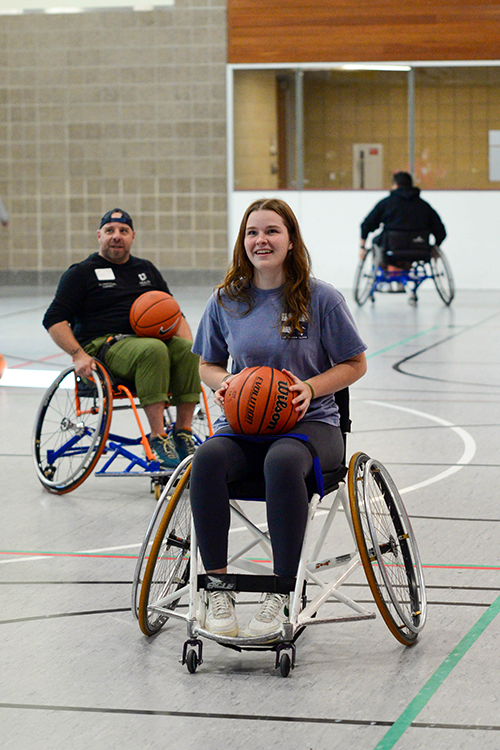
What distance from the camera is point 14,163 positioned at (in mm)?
15219

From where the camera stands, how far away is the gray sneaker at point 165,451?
414 cm

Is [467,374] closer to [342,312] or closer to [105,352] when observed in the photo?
[105,352]

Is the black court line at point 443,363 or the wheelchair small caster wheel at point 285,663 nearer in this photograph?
the wheelchair small caster wheel at point 285,663

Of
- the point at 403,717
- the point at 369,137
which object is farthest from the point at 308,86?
the point at 403,717

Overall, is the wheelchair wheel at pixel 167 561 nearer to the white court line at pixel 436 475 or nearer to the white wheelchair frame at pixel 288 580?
the white wheelchair frame at pixel 288 580

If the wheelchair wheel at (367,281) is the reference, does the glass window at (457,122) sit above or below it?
above

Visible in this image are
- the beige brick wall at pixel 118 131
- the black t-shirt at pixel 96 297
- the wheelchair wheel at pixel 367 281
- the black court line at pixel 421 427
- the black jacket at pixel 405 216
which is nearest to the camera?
the black t-shirt at pixel 96 297

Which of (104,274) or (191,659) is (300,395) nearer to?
(191,659)

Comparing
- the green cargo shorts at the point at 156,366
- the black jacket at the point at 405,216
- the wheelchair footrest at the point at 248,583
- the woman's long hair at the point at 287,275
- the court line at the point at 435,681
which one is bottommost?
the court line at the point at 435,681

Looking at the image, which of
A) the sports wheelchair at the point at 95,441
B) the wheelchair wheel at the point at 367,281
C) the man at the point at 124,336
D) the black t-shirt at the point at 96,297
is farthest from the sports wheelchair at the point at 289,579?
the wheelchair wheel at the point at 367,281

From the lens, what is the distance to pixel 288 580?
2.45 metres

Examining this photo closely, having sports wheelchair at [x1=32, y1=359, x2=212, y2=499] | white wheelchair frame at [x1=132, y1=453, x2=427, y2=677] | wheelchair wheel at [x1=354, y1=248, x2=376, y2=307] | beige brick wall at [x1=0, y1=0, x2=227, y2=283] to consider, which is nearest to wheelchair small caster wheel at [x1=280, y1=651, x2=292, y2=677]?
white wheelchair frame at [x1=132, y1=453, x2=427, y2=677]

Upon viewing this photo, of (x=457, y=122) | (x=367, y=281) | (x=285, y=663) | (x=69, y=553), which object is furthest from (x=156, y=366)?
(x=457, y=122)

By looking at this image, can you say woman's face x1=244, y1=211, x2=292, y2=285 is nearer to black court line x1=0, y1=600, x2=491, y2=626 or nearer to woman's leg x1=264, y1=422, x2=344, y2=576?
woman's leg x1=264, y1=422, x2=344, y2=576
